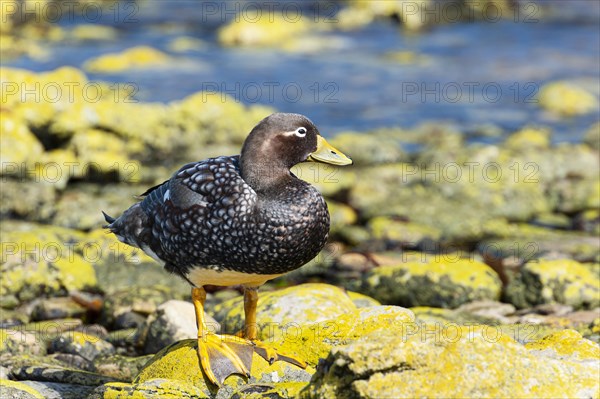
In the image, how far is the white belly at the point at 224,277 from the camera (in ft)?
18.3

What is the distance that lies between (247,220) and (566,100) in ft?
49.3

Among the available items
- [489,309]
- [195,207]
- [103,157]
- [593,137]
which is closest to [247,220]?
[195,207]

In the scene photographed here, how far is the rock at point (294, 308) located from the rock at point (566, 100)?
42.7 ft

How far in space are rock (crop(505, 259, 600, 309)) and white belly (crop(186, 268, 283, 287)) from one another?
340cm

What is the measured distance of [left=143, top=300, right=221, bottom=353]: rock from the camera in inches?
277

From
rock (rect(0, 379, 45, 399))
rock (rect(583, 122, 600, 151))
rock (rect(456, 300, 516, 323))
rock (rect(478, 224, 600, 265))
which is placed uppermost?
rock (rect(0, 379, 45, 399))

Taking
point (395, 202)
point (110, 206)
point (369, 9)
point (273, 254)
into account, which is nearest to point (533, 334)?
point (273, 254)

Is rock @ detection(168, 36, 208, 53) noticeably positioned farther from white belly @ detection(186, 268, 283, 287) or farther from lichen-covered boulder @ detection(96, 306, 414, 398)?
lichen-covered boulder @ detection(96, 306, 414, 398)

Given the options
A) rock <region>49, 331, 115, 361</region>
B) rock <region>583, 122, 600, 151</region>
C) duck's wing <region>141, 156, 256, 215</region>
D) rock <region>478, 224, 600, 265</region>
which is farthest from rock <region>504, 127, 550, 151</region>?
duck's wing <region>141, 156, 256, 215</region>

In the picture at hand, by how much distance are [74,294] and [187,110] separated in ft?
20.1

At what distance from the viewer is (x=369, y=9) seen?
28.6 m

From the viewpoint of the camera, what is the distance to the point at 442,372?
4211mm

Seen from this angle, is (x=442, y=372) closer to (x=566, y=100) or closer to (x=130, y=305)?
(x=130, y=305)

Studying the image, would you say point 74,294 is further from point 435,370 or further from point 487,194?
point 487,194
